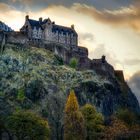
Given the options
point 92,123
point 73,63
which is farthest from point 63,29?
point 92,123

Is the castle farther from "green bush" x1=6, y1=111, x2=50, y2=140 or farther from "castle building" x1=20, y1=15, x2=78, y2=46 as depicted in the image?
"green bush" x1=6, y1=111, x2=50, y2=140

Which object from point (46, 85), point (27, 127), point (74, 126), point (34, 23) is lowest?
point (27, 127)

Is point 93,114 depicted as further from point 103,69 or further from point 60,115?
point 103,69

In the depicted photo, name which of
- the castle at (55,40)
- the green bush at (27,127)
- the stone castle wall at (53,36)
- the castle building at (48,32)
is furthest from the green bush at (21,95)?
the stone castle wall at (53,36)

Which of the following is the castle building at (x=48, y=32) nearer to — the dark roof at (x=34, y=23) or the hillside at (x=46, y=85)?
the dark roof at (x=34, y=23)

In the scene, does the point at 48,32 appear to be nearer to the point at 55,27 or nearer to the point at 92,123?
the point at 55,27

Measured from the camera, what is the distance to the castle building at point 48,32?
174m

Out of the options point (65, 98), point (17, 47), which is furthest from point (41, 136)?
point (17, 47)

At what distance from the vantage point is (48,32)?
179m

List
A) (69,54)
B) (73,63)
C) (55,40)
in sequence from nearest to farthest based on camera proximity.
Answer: (73,63) → (69,54) → (55,40)

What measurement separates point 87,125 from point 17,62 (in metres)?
42.3

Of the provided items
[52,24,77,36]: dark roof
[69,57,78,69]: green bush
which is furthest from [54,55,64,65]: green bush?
[52,24,77,36]: dark roof

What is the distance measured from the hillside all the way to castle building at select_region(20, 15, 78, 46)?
12.9 meters

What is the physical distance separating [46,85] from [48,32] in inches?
1530
